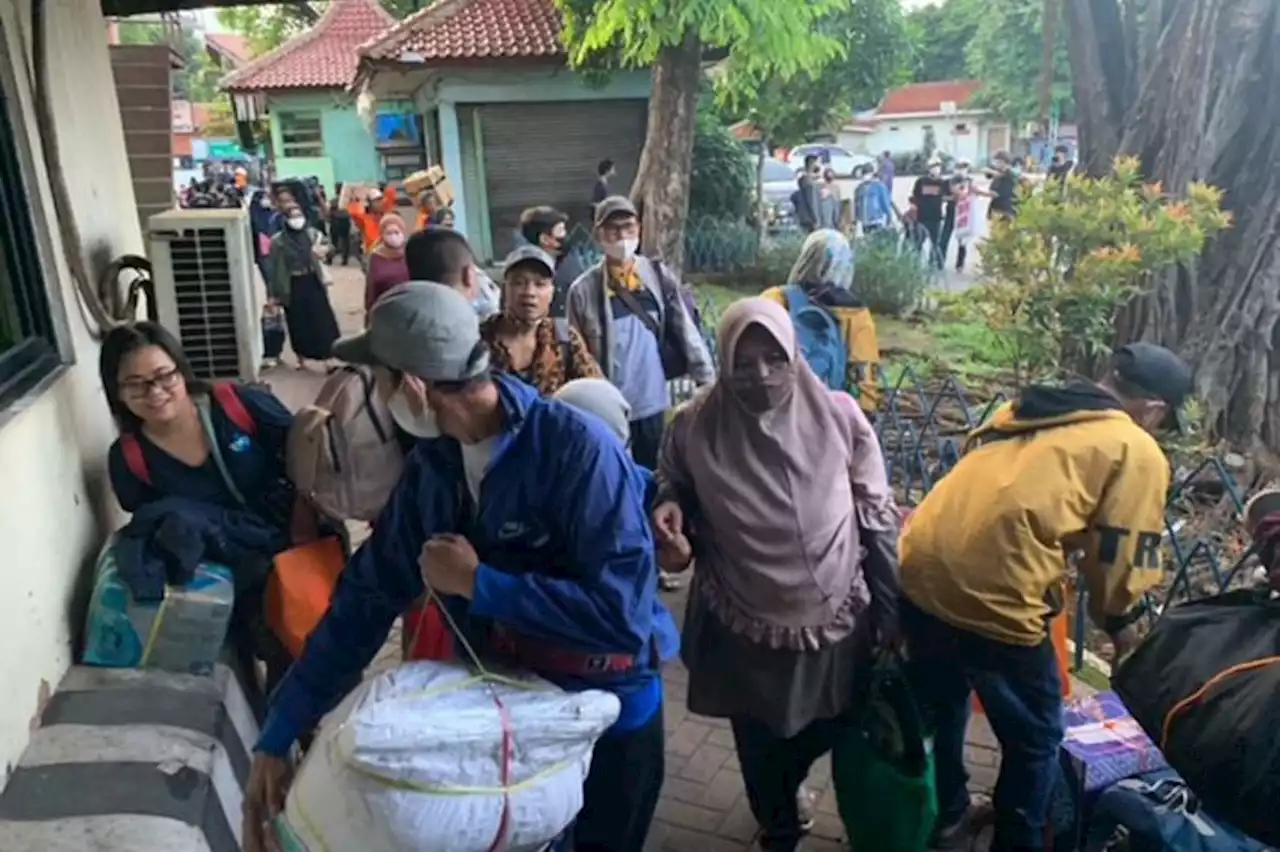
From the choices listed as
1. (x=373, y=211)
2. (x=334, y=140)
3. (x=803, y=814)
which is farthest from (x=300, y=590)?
(x=334, y=140)

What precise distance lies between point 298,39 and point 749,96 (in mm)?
17093

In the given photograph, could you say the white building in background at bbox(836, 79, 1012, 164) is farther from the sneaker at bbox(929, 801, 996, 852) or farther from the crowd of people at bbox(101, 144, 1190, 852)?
the crowd of people at bbox(101, 144, 1190, 852)

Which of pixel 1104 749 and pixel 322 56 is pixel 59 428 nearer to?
pixel 1104 749

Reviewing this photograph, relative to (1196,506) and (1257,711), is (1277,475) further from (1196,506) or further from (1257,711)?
(1257,711)

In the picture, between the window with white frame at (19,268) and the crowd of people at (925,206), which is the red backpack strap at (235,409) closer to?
the window with white frame at (19,268)

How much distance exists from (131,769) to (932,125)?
4971 cm

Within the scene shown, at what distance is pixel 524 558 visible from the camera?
6.50 feet

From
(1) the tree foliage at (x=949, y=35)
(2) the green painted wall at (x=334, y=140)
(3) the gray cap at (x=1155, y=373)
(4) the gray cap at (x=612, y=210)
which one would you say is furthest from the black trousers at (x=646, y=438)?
(1) the tree foliage at (x=949, y=35)

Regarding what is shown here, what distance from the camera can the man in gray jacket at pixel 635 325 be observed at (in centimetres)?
443

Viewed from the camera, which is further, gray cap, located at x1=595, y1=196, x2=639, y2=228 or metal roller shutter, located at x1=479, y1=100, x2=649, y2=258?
metal roller shutter, located at x1=479, y1=100, x2=649, y2=258

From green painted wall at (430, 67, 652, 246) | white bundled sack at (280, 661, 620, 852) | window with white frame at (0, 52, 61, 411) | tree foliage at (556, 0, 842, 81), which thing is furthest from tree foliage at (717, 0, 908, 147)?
white bundled sack at (280, 661, 620, 852)

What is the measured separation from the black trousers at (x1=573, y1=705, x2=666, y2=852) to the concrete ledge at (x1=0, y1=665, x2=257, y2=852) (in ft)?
3.30

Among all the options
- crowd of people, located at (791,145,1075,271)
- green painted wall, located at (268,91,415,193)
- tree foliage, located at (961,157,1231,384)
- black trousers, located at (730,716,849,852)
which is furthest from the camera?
green painted wall, located at (268,91,415,193)

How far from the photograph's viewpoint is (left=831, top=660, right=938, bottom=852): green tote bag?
8.77 ft
